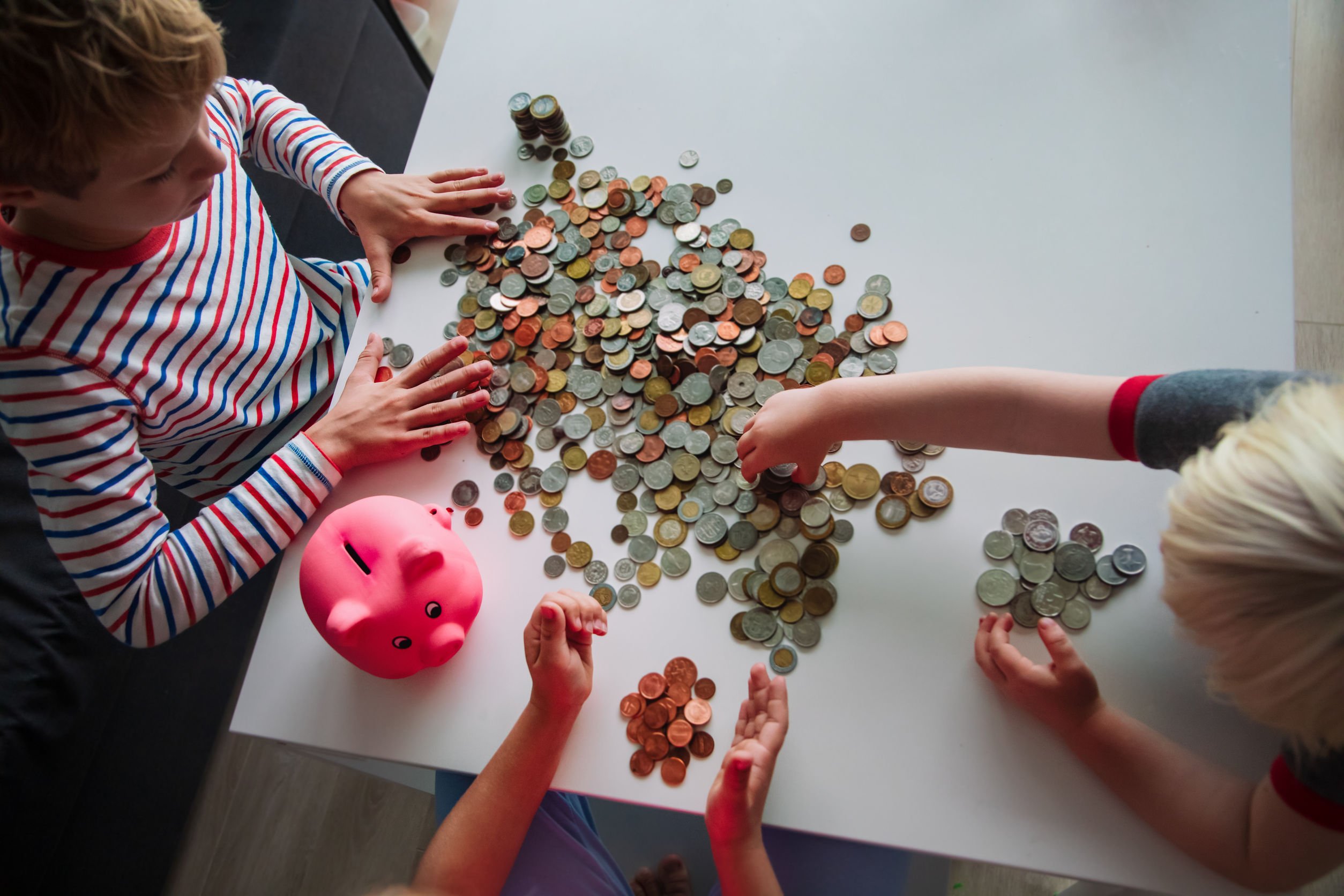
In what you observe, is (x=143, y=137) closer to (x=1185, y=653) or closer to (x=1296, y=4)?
(x=1185, y=653)

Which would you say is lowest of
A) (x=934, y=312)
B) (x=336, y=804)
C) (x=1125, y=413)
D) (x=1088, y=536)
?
(x=336, y=804)

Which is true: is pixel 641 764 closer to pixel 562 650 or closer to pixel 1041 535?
pixel 562 650

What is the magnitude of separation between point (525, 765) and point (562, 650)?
11 centimetres

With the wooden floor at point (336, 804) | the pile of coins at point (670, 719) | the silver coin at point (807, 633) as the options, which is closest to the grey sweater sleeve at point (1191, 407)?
the silver coin at point (807, 633)

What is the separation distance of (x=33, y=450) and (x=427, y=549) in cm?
43

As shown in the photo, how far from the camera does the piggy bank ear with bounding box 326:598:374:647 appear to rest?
711 millimetres

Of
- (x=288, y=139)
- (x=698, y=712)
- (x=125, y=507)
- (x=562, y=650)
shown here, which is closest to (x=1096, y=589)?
(x=698, y=712)

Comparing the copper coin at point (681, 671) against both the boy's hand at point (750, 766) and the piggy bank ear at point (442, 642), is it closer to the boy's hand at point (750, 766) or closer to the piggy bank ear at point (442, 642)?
the boy's hand at point (750, 766)

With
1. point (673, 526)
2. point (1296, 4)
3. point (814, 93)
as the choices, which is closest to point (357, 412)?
point (673, 526)

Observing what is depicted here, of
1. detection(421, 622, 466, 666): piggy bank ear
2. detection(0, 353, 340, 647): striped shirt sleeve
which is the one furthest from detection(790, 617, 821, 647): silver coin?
detection(0, 353, 340, 647): striped shirt sleeve

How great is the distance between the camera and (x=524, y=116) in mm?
1051

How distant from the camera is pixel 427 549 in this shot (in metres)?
0.73

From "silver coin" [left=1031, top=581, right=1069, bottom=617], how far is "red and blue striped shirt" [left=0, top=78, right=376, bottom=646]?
29.6 inches

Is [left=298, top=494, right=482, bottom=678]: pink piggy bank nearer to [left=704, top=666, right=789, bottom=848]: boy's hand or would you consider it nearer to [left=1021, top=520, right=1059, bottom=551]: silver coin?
[left=704, top=666, right=789, bottom=848]: boy's hand
